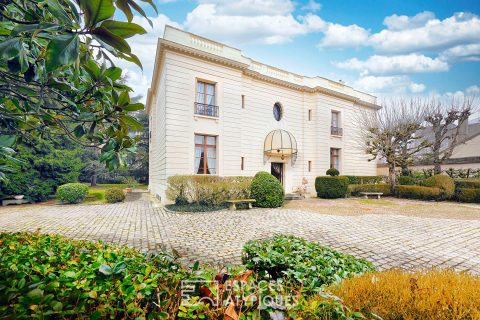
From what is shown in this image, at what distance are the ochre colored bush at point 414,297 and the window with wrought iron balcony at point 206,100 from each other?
39.7 ft

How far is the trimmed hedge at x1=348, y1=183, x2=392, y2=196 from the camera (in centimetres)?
1635

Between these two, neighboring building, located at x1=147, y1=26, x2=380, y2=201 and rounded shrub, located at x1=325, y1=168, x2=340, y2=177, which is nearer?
neighboring building, located at x1=147, y1=26, x2=380, y2=201

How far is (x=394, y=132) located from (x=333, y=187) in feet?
20.0

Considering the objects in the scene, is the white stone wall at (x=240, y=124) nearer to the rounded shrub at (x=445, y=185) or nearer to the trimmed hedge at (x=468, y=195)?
the rounded shrub at (x=445, y=185)

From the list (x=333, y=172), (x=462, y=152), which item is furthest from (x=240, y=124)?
(x=462, y=152)

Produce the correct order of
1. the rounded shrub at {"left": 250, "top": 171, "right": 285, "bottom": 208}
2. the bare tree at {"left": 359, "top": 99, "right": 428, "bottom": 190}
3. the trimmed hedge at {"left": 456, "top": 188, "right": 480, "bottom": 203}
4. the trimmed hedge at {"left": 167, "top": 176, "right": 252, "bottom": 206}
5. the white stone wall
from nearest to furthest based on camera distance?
the trimmed hedge at {"left": 167, "top": 176, "right": 252, "bottom": 206}, the rounded shrub at {"left": 250, "top": 171, "right": 285, "bottom": 208}, the white stone wall, the trimmed hedge at {"left": 456, "top": 188, "right": 480, "bottom": 203}, the bare tree at {"left": 359, "top": 99, "right": 428, "bottom": 190}

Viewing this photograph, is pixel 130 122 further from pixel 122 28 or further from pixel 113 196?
pixel 113 196

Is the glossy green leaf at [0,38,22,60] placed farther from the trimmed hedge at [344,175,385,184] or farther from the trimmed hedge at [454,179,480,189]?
the trimmed hedge at [344,175,385,184]

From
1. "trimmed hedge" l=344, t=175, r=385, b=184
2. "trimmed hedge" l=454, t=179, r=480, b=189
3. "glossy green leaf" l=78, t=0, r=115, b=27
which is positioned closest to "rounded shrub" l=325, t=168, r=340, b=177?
"trimmed hedge" l=344, t=175, r=385, b=184

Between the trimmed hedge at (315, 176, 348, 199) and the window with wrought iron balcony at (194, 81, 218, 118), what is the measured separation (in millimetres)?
8916

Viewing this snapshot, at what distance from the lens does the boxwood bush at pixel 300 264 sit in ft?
7.22

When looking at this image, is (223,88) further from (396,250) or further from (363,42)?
(396,250)

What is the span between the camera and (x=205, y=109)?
512 inches

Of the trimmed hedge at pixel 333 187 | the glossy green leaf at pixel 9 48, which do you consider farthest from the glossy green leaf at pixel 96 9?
the trimmed hedge at pixel 333 187
